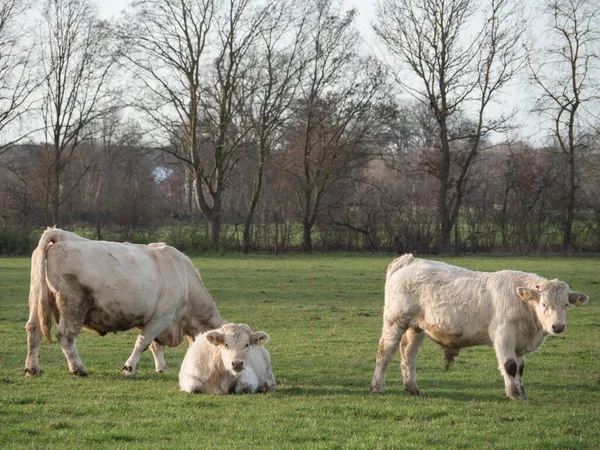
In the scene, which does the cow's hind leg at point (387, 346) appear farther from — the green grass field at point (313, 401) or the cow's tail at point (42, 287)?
the cow's tail at point (42, 287)

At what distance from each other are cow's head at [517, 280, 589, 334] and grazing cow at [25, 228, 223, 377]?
16.2 feet

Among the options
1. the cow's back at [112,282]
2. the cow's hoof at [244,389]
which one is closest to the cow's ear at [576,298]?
the cow's hoof at [244,389]

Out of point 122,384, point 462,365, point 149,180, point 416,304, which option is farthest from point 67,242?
point 149,180

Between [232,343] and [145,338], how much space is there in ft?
7.83

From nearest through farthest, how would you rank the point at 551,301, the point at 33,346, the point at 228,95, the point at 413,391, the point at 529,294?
the point at 551,301, the point at 529,294, the point at 413,391, the point at 33,346, the point at 228,95

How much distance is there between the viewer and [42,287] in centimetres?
1038

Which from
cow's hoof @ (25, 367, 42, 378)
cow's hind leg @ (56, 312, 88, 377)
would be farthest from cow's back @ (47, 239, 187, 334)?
cow's hoof @ (25, 367, 42, 378)

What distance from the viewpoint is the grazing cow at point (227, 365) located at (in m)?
9.15

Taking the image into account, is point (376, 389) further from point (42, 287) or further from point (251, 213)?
point (251, 213)

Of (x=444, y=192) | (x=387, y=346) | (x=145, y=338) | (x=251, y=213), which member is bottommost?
(x=145, y=338)

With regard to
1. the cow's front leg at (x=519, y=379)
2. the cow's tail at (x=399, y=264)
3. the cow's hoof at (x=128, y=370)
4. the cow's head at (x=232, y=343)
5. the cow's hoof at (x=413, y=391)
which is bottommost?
the cow's hoof at (x=128, y=370)

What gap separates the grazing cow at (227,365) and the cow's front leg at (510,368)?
2.78 meters

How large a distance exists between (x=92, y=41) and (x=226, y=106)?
9.28 metres

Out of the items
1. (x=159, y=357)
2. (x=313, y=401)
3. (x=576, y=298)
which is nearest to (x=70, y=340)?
(x=159, y=357)
